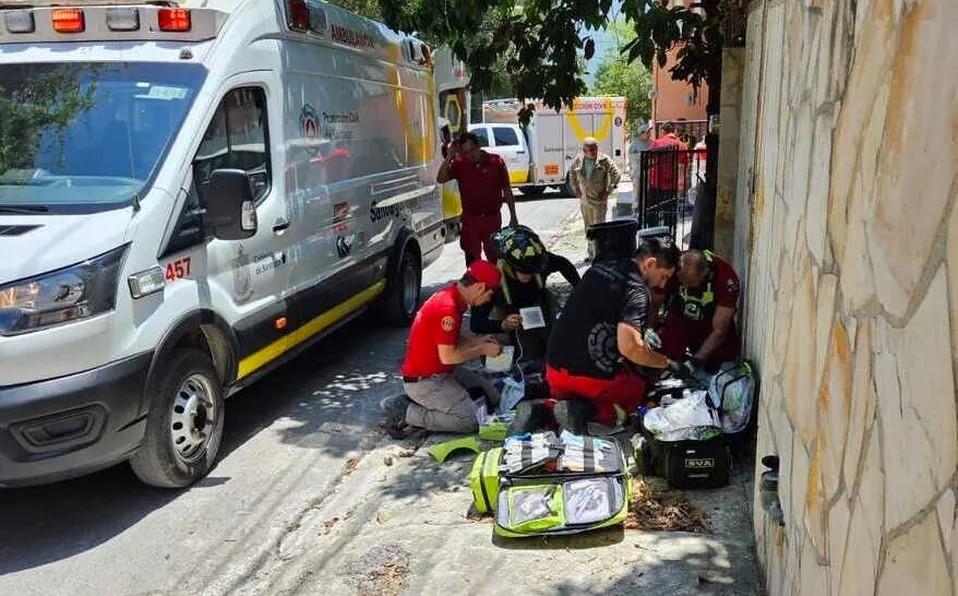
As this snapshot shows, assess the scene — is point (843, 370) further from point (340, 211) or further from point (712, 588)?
point (340, 211)

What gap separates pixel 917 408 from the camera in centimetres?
149

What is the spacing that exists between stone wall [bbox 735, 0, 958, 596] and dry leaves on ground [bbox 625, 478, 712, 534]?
2.06 ft

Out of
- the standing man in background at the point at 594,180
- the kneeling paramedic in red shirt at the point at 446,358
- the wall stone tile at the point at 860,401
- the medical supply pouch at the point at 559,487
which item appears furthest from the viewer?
the standing man in background at the point at 594,180

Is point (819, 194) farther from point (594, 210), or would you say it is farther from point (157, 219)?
point (594, 210)

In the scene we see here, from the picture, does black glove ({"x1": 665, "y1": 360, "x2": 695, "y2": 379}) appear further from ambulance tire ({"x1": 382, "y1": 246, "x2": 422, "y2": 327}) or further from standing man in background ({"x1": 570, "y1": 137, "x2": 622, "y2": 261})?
standing man in background ({"x1": 570, "y1": 137, "x2": 622, "y2": 261})

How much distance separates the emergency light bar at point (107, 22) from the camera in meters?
4.69

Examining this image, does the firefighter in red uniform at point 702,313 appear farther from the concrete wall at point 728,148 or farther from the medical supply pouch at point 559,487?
the concrete wall at point 728,148

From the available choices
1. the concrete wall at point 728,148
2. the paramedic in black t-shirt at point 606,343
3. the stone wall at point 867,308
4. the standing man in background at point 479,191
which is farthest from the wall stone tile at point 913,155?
the standing man in background at point 479,191

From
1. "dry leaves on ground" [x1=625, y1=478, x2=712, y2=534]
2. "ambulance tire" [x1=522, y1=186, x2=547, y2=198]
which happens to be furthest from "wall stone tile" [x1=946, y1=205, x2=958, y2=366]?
"ambulance tire" [x1=522, y1=186, x2=547, y2=198]

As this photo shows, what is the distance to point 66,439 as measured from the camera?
3832 mm

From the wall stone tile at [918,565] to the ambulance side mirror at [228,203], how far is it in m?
3.52

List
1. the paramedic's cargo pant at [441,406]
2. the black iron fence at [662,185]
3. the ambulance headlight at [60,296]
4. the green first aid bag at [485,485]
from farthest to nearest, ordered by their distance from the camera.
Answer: the black iron fence at [662,185], the paramedic's cargo pant at [441,406], the green first aid bag at [485,485], the ambulance headlight at [60,296]

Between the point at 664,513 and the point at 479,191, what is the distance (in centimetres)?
483

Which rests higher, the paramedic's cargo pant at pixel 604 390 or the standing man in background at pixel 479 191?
the standing man in background at pixel 479 191
